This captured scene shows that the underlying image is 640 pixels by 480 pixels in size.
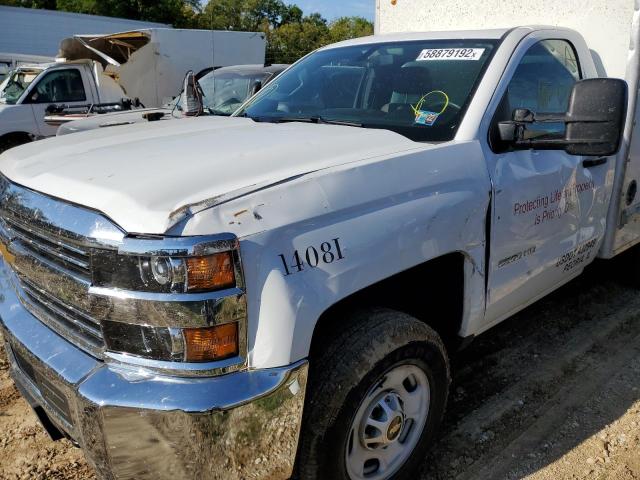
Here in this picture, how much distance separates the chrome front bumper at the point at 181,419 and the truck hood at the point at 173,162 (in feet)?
1.58

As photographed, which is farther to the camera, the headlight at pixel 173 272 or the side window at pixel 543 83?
the side window at pixel 543 83

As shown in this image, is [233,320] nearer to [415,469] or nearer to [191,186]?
[191,186]

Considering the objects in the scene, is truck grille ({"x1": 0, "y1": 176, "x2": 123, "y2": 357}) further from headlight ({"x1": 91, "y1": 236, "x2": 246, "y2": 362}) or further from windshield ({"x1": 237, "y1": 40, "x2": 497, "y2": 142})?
windshield ({"x1": 237, "y1": 40, "x2": 497, "y2": 142})

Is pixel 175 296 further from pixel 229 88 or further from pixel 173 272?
pixel 229 88

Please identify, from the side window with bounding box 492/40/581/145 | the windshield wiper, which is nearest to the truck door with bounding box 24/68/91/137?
the windshield wiper

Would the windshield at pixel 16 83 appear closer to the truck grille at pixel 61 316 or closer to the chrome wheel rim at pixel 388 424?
the truck grille at pixel 61 316

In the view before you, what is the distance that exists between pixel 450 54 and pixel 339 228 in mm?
1467

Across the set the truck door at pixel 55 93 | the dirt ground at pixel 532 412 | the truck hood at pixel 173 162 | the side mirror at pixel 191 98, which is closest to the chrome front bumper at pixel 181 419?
the truck hood at pixel 173 162

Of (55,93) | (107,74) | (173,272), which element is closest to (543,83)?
(173,272)

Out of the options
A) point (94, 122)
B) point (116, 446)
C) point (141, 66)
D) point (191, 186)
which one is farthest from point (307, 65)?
point (141, 66)

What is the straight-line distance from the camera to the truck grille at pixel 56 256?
70.5 inches

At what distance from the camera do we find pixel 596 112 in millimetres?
2438

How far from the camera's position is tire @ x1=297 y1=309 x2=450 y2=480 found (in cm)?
198

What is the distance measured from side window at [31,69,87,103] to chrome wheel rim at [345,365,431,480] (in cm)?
1017
